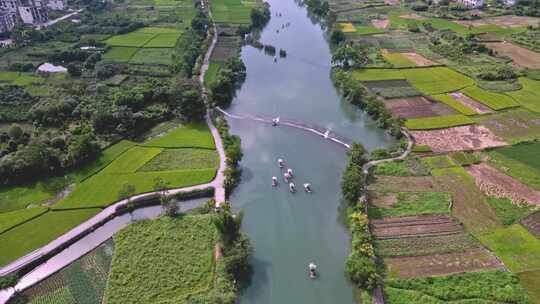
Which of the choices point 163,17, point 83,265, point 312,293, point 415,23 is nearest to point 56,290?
point 83,265

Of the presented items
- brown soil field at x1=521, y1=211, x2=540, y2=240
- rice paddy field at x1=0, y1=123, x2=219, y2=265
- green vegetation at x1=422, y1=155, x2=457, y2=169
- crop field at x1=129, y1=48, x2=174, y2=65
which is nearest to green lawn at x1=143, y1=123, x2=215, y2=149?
rice paddy field at x1=0, y1=123, x2=219, y2=265

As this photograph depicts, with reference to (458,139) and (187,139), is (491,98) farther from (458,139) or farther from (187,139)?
(187,139)

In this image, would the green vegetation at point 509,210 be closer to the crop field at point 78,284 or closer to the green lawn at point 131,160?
the crop field at point 78,284

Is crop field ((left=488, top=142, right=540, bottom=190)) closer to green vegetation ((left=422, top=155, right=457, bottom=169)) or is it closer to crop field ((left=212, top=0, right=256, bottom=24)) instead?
green vegetation ((left=422, top=155, right=457, bottom=169))

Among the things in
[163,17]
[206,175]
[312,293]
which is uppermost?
[163,17]

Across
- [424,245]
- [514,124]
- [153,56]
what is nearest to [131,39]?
[153,56]

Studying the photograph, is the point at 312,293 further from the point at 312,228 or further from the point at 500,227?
the point at 500,227
